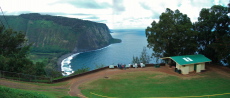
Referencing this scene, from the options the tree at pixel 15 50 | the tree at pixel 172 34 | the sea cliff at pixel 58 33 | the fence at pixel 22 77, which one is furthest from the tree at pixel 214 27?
the sea cliff at pixel 58 33

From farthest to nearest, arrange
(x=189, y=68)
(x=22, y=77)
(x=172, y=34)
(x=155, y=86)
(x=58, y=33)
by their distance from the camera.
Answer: (x=58, y=33) → (x=172, y=34) → (x=189, y=68) → (x=22, y=77) → (x=155, y=86)

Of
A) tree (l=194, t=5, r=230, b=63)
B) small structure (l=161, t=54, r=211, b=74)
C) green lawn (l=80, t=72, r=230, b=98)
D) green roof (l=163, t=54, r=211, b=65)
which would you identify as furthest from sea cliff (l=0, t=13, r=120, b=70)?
green lawn (l=80, t=72, r=230, b=98)

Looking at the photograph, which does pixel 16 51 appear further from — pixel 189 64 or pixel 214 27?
pixel 214 27

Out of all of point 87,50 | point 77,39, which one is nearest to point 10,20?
point 77,39

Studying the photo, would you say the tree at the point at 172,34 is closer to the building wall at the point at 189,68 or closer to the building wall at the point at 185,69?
the building wall at the point at 189,68

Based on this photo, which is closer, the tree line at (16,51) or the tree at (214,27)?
the tree line at (16,51)

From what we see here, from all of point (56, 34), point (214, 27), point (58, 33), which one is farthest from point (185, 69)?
point (58, 33)

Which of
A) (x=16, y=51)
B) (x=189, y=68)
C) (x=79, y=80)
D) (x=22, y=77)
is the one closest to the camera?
(x=22, y=77)
